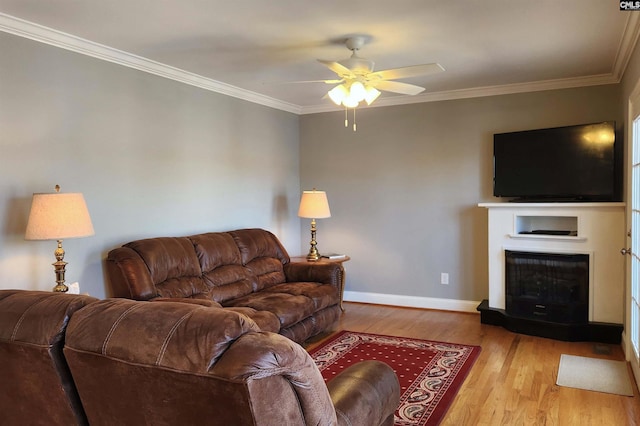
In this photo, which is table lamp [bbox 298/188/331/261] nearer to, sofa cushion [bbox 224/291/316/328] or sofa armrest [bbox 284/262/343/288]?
sofa armrest [bbox 284/262/343/288]

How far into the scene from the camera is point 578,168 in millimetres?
4441

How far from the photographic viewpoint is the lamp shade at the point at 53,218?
276 cm

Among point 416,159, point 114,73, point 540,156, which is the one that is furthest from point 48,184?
point 540,156

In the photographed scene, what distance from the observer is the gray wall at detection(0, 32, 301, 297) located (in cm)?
304

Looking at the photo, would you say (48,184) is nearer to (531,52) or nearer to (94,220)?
(94,220)

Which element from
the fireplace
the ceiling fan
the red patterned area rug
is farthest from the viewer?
the fireplace

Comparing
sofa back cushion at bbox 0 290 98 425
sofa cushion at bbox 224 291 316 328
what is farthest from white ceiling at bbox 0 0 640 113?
sofa back cushion at bbox 0 290 98 425

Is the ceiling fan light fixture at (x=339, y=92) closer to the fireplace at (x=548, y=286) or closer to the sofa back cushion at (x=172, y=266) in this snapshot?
the sofa back cushion at (x=172, y=266)

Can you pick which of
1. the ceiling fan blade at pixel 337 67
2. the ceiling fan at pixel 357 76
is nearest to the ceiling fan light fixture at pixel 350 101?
the ceiling fan at pixel 357 76

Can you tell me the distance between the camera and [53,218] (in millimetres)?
2773

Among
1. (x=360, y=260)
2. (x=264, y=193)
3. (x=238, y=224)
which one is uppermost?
(x=264, y=193)

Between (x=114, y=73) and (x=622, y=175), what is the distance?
14.7 ft

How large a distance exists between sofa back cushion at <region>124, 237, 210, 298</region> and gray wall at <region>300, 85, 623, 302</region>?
2.45m

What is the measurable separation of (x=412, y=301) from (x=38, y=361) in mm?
4558
